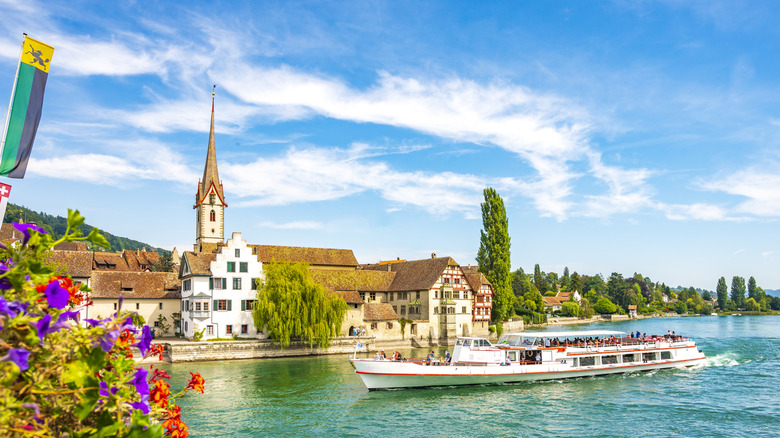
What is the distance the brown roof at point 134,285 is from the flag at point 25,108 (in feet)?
155

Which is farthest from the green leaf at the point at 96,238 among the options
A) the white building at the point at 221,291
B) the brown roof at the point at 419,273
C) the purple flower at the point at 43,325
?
the brown roof at the point at 419,273

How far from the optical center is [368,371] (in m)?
38.0

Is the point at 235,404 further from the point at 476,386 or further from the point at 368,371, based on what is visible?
the point at 476,386

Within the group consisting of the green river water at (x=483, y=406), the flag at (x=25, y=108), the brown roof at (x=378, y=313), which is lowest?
the green river water at (x=483, y=406)

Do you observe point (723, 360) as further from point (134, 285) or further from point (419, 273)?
point (134, 285)

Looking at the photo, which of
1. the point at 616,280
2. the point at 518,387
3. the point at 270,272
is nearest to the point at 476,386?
the point at 518,387

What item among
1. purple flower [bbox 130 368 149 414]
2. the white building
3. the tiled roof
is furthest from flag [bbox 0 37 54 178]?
the tiled roof

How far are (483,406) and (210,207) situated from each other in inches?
2458

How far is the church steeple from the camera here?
281ft

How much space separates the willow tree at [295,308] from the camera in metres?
55.0

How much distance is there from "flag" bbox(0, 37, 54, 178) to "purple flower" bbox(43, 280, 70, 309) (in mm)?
14058

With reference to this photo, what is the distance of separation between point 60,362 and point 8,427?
1.39 feet

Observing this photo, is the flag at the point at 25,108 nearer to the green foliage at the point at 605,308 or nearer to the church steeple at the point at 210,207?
the church steeple at the point at 210,207

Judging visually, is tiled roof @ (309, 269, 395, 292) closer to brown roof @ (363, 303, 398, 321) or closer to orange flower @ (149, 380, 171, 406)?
brown roof @ (363, 303, 398, 321)
